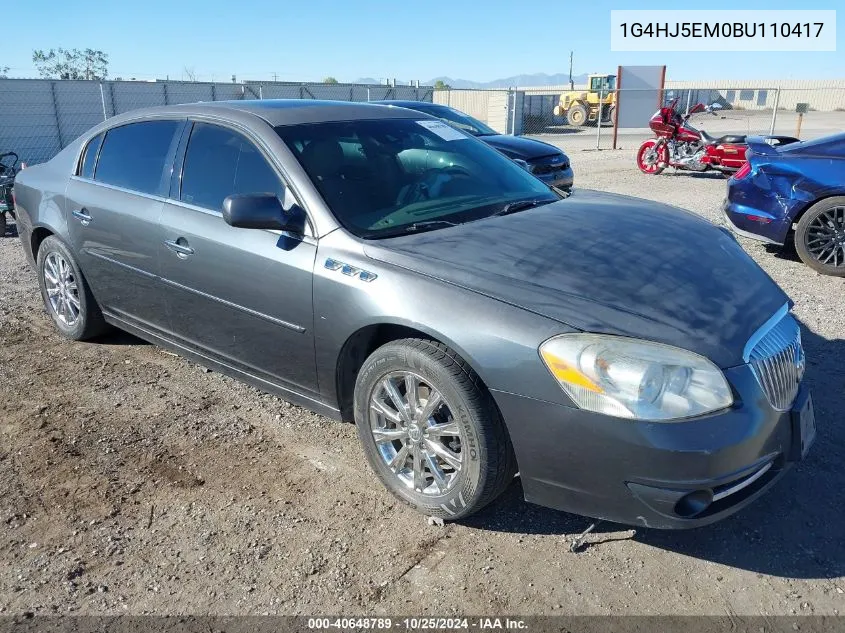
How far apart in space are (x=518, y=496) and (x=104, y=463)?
2.06 meters

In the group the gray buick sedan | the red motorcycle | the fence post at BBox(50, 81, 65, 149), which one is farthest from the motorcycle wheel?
the fence post at BBox(50, 81, 65, 149)

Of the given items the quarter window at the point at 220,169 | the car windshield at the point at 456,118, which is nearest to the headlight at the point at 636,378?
the quarter window at the point at 220,169

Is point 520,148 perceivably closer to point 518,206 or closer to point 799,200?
point 799,200

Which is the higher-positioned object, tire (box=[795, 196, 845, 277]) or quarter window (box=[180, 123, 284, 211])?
quarter window (box=[180, 123, 284, 211])

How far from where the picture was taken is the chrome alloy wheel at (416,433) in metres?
2.73

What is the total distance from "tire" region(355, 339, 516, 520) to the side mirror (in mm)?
764

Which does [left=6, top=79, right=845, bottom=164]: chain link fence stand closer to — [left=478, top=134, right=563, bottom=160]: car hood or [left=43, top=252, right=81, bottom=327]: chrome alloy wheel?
[left=478, top=134, right=563, bottom=160]: car hood

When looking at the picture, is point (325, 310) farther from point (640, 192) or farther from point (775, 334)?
point (640, 192)

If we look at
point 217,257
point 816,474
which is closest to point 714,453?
point 816,474

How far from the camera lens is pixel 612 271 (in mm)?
2742

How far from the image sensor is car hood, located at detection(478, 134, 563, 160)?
955 cm

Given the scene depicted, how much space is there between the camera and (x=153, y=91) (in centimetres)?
2205

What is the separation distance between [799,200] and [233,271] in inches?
214

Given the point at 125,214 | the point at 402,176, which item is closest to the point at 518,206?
the point at 402,176
